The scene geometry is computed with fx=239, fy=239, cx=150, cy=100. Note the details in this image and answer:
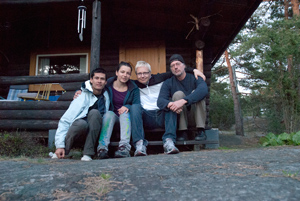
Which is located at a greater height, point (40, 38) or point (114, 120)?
point (40, 38)

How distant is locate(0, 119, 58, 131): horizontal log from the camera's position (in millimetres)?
4762

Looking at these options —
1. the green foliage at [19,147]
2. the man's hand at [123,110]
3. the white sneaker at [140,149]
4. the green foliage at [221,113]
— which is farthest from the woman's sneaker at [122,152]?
the green foliage at [221,113]

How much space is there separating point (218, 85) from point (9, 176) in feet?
62.2

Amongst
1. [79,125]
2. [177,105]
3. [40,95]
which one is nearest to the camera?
[79,125]

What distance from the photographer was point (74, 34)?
7262 millimetres

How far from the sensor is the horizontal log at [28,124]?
15.6 ft

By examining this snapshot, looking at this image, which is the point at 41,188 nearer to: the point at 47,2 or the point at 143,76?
the point at 143,76

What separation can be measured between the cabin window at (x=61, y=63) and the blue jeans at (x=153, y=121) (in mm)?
4217

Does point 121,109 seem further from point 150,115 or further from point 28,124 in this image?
point 28,124

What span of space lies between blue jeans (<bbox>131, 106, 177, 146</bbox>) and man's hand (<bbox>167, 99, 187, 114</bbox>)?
3.7 inches

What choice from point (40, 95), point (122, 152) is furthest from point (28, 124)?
point (122, 152)

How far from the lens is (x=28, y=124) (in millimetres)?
4824

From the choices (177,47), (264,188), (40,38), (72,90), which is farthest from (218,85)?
(264,188)

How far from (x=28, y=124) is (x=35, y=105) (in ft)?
1.32
